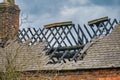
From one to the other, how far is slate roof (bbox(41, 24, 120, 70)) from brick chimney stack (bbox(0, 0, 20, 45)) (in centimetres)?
368

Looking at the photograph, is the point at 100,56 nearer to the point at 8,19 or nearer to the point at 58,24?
the point at 58,24

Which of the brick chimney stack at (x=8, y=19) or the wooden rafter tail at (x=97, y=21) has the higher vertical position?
the wooden rafter tail at (x=97, y=21)

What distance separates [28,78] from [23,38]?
3.42 metres

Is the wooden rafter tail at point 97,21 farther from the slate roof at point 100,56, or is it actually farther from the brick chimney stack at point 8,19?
the brick chimney stack at point 8,19

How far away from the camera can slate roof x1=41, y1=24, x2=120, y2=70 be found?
18047mm

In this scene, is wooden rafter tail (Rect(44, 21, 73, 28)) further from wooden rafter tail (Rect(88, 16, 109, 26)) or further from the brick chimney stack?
the brick chimney stack

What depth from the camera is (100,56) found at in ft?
60.6

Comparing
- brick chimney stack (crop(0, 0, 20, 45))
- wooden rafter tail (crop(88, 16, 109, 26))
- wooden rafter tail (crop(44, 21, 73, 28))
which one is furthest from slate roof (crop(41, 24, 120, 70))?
brick chimney stack (crop(0, 0, 20, 45))

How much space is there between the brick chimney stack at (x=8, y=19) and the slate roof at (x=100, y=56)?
3.68 meters

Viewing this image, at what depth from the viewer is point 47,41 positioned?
20609mm

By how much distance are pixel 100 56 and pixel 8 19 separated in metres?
5.71

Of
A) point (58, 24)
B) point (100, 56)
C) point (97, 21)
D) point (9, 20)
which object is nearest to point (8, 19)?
point (9, 20)

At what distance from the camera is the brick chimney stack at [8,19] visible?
2183 cm

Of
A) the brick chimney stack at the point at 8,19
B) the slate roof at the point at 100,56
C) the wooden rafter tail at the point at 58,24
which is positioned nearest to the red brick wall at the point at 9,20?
the brick chimney stack at the point at 8,19
